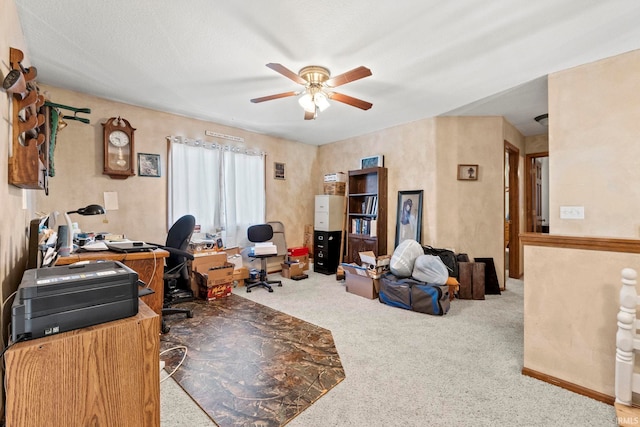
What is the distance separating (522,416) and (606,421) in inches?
17.5

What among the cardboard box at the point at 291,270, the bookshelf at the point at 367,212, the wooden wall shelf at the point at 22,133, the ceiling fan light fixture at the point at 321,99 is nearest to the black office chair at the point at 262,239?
the cardboard box at the point at 291,270

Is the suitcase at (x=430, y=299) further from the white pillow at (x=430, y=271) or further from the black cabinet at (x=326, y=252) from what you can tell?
the black cabinet at (x=326, y=252)

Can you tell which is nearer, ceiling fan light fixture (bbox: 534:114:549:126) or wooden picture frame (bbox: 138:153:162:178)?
wooden picture frame (bbox: 138:153:162:178)

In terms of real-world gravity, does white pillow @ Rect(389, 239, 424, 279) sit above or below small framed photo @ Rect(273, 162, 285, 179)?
below

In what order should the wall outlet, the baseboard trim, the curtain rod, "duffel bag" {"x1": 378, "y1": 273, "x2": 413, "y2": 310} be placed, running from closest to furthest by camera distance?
the baseboard trim < the wall outlet < "duffel bag" {"x1": 378, "y1": 273, "x2": 413, "y2": 310} < the curtain rod

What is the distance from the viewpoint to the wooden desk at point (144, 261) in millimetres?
1932

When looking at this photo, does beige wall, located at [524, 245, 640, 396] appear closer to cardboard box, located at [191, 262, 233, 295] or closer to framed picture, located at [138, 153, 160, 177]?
cardboard box, located at [191, 262, 233, 295]

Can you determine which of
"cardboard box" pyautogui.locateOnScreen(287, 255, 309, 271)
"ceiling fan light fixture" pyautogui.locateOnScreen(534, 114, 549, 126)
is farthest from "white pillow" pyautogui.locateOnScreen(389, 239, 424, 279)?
"ceiling fan light fixture" pyautogui.locateOnScreen(534, 114, 549, 126)

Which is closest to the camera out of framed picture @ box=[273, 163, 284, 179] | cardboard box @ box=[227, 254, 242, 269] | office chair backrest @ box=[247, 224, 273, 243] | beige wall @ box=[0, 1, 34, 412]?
beige wall @ box=[0, 1, 34, 412]

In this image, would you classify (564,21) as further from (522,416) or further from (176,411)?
(176,411)

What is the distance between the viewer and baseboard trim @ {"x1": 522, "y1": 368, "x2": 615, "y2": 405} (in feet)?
5.57

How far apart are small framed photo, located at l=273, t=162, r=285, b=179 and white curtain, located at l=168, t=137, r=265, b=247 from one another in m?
0.26

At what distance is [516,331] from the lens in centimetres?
261

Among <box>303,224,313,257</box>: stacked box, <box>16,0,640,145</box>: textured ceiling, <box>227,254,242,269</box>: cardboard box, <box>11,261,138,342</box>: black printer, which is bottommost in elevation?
<box>227,254,242,269</box>: cardboard box
